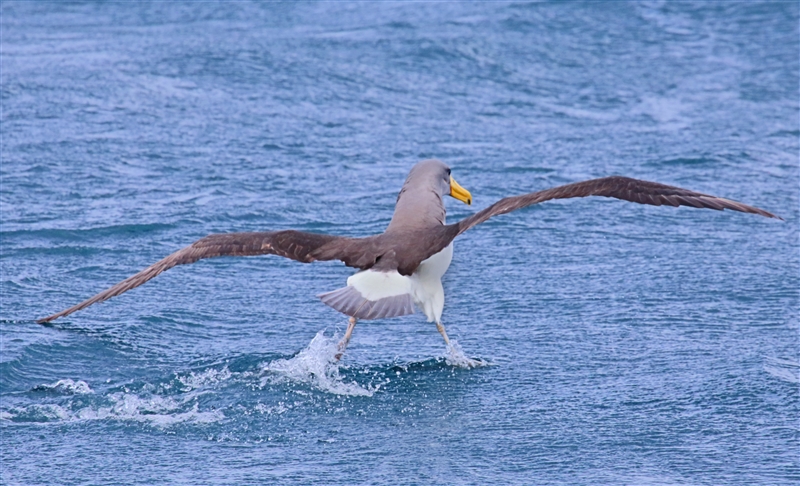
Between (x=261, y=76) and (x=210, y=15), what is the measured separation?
260cm

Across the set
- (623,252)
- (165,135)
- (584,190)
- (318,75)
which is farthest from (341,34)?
(584,190)

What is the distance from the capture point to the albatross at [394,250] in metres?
5.14

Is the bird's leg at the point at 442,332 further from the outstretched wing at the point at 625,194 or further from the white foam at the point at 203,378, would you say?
the white foam at the point at 203,378

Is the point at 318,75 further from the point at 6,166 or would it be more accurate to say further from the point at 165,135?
the point at 6,166

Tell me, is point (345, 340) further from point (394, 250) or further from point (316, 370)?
point (394, 250)

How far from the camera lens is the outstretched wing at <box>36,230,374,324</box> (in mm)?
5559

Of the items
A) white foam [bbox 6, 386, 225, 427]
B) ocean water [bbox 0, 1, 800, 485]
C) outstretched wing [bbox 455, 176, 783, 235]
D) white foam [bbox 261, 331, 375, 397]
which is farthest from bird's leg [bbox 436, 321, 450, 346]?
white foam [bbox 6, 386, 225, 427]

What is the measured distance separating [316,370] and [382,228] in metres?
2.35

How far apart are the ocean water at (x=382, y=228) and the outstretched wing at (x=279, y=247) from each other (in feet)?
1.76

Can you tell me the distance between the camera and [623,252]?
295 inches

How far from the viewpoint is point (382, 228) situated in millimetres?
7848

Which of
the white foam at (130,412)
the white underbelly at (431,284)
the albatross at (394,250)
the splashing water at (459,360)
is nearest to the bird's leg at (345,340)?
the albatross at (394,250)

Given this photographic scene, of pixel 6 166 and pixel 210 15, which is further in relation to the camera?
pixel 210 15

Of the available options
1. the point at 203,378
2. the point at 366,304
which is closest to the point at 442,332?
the point at 366,304
